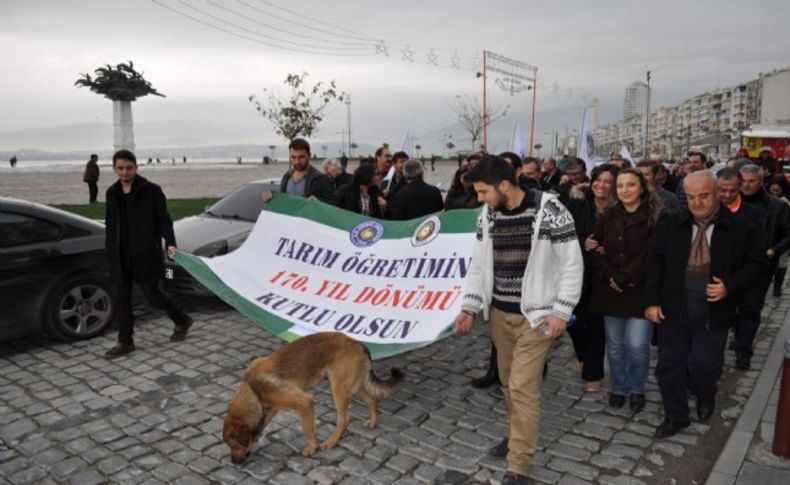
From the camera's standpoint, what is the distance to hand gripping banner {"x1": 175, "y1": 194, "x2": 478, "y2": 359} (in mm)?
5105

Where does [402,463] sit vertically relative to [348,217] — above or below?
below

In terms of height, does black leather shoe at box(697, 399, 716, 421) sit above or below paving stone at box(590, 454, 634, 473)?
above

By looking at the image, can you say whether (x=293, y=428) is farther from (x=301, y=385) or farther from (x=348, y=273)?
(x=348, y=273)

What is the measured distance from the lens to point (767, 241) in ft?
19.6

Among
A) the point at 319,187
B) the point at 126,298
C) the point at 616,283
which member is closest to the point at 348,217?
the point at 319,187

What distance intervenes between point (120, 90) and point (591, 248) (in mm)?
66242

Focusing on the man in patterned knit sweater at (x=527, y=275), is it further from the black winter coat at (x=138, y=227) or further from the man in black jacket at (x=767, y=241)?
the black winter coat at (x=138, y=227)

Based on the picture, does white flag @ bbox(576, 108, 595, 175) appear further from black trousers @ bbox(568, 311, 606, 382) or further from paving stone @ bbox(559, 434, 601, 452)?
paving stone @ bbox(559, 434, 601, 452)

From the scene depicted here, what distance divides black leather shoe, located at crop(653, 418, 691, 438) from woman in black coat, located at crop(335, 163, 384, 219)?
428cm

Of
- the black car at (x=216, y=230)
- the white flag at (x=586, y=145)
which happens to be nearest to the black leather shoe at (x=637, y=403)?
the black car at (x=216, y=230)

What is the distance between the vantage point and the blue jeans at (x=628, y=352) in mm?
4832

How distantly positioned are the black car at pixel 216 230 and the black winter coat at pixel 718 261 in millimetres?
5493

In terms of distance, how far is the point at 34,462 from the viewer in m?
4.10

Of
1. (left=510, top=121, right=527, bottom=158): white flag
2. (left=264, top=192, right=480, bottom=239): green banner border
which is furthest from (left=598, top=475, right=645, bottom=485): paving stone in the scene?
(left=510, top=121, right=527, bottom=158): white flag
